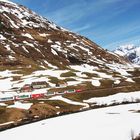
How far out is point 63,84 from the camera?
182500 mm

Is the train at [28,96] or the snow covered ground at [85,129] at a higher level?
the train at [28,96]

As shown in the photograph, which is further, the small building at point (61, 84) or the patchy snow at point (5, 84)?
the small building at point (61, 84)

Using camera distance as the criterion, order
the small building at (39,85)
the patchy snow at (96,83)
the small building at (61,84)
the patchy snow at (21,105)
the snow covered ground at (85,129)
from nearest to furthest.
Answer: the snow covered ground at (85,129), the patchy snow at (21,105), the small building at (39,85), the small building at (61,84), the patchy snow at (96,83)

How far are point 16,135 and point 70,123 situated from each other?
13.7 m

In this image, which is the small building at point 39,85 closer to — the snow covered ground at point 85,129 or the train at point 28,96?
the train at point 28,96

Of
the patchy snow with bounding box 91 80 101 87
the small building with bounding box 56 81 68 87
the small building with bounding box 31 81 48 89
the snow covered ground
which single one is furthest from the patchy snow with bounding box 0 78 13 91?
the snow covered ground

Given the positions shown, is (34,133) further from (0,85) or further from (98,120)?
(0,85)

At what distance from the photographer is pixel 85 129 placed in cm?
6850

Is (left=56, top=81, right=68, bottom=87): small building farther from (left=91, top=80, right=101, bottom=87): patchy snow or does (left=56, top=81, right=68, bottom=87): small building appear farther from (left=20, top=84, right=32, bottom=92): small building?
(left=91, top=80, right=101, bottom=87): patchy snow

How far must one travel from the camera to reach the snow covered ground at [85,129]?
61.9 metres

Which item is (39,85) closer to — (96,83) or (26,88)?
(26,88)

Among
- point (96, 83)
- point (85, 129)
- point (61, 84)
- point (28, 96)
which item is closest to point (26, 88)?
point (61, 84)

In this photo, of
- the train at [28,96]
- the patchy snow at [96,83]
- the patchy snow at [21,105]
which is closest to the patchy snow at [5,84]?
the train at [28,96]

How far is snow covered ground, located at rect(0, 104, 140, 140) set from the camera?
61938mm
